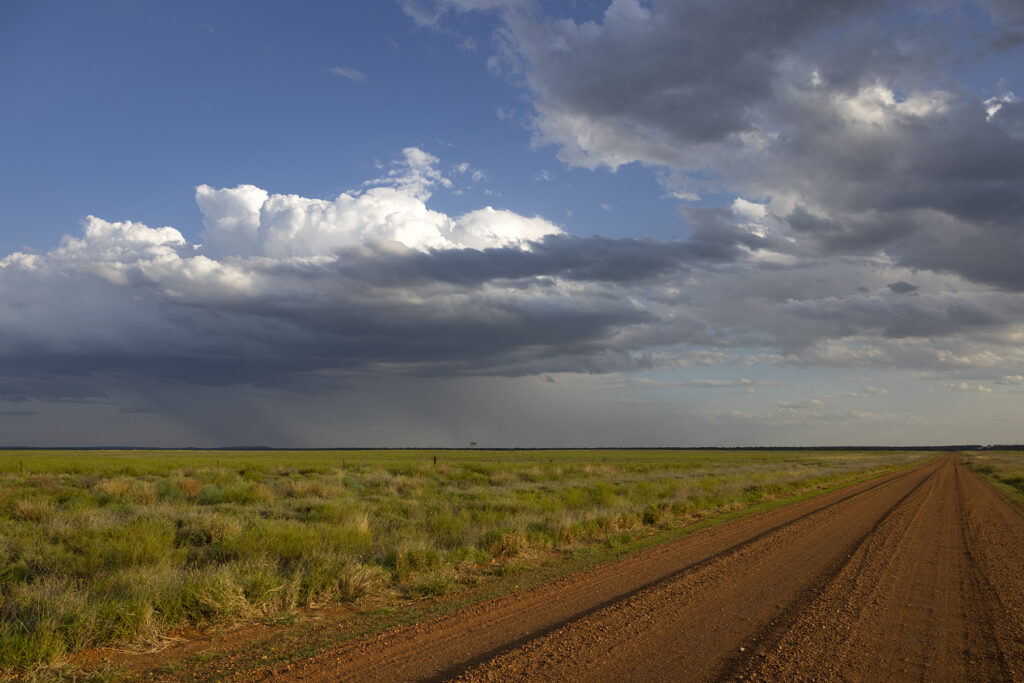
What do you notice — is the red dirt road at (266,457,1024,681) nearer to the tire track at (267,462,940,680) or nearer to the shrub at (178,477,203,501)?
the tire track at (267,462,940,680)

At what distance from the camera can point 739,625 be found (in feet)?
26.6

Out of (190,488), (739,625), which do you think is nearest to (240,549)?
(739,625)

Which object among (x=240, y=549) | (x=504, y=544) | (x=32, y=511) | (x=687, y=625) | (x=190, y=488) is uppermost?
(x=687, y=625)

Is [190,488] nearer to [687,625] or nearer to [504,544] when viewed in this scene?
[504,544]

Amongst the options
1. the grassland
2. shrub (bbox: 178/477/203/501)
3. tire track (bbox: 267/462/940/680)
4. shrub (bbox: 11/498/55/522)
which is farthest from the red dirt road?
shrub (bbox: 178/477/203/501)

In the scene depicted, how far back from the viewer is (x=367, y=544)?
13.9m

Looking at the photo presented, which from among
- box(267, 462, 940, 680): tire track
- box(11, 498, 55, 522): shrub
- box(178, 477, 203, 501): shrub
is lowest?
box(178, 477, 203, 501): shrub

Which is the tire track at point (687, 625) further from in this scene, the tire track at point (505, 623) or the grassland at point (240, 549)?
the grassland at point (240, 549)

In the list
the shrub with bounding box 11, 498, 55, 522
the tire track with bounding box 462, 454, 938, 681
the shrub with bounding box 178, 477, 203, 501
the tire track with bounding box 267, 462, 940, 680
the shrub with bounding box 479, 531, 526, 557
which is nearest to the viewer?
the tire track with bounding box 462, 454, 938, 681

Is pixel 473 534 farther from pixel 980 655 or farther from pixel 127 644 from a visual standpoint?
pixel 980 655

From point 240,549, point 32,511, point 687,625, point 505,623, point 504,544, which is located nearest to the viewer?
point 687,625

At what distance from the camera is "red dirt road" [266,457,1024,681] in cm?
654

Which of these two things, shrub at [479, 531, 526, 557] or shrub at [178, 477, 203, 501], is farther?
shrub at [178, 477, 203, 501]

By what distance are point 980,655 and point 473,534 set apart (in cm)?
1060
